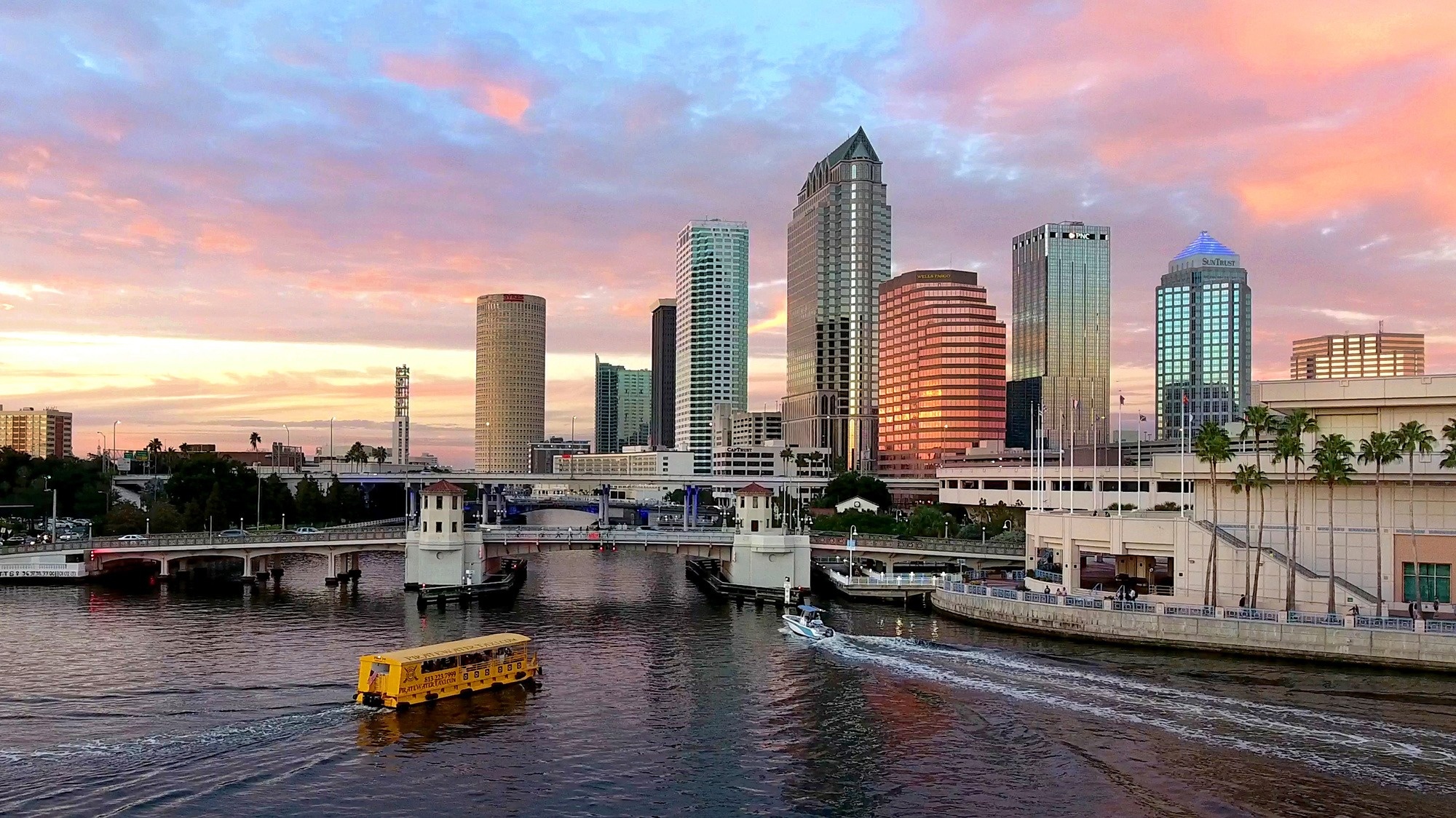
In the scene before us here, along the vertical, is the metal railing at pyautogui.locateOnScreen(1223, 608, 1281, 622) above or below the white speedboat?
above

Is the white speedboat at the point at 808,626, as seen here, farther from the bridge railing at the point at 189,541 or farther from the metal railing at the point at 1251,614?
the bridge railing at the point at 189,541

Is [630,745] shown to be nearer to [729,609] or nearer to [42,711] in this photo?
[42,711]

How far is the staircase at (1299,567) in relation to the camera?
85.8 meters

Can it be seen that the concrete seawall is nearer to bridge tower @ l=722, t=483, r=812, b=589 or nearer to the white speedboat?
the white speedboat

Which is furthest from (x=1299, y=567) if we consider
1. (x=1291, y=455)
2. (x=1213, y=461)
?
(x=1213, y=461)

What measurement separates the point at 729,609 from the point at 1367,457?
56.9m

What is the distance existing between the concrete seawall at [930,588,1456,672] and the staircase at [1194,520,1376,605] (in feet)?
25.7

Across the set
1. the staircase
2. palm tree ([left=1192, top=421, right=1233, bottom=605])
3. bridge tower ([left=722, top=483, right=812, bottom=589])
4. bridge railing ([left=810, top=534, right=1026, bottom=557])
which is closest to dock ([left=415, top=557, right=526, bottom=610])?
bridge tower ([left=722, top=483, right=812, bottom=589])

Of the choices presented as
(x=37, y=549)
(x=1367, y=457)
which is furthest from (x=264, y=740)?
(x=37, y=549)

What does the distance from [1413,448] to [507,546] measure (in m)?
89.7

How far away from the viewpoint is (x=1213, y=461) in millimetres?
90000

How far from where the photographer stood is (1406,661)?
247ft

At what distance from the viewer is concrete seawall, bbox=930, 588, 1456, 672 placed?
2972 inches

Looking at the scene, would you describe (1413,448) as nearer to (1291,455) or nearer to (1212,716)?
(1291,455)
